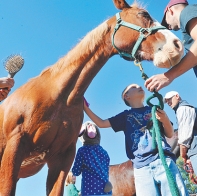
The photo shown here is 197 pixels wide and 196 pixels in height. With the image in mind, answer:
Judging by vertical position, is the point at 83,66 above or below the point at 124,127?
above

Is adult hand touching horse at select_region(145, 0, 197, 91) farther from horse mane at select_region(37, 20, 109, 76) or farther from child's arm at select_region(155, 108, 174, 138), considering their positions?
horse mane at select_region(37, 20, 109, 76)

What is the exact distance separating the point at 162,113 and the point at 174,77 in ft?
2.82

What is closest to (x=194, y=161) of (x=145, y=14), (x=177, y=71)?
(x=145, y=14)

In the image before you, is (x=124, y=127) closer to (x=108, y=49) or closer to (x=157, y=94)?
(x=108, y=49)

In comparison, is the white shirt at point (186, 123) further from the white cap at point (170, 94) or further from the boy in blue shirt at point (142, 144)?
the boy in blue shirt at point (142, 144)

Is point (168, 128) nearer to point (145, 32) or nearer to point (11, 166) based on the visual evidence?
point (145, 32)

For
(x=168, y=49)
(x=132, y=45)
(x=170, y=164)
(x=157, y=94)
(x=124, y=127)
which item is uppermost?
(x=132, y=45)

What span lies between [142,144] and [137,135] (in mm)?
200

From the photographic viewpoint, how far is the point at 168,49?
307 centimetres

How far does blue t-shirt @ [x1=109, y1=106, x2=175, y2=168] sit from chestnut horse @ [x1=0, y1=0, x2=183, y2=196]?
0.53m

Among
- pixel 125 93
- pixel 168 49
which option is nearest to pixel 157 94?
pixel 168 49

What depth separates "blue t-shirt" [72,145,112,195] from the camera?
4.39 metres

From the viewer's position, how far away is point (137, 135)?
3820mm

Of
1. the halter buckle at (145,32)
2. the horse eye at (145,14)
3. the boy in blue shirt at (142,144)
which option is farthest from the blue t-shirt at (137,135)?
the horse eye at (145,14)
